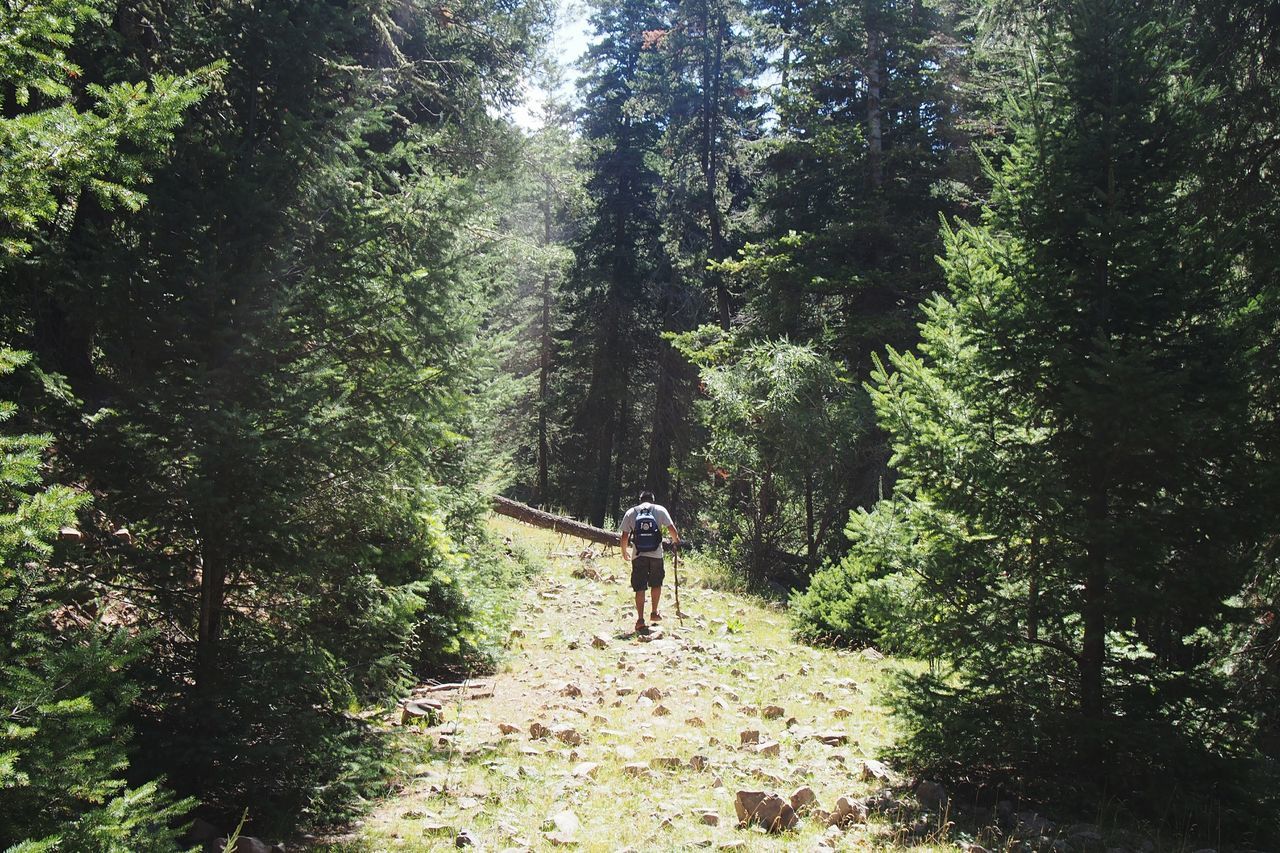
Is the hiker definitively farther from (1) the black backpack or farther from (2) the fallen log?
(2) the fallen log

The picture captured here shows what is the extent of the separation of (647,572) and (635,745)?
5113mm

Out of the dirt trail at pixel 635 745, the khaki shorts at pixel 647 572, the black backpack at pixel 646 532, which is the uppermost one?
the black backpack at pixel 646 532

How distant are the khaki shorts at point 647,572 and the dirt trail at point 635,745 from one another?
0.68 meters

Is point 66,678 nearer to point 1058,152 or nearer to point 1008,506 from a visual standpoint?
point 1008,506

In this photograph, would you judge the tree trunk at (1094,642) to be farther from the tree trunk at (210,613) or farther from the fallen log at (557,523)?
the fallen log at (557,523)

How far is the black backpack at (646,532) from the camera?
478 inches

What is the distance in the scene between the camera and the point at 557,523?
21.4 m

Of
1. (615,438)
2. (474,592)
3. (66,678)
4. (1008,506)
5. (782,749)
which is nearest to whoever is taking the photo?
(66,678)

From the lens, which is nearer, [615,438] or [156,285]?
[156,285]

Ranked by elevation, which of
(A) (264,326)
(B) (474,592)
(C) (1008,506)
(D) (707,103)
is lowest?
(B) (474,592)

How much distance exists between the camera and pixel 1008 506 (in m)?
6.36

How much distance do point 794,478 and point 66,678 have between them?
14.8 metres

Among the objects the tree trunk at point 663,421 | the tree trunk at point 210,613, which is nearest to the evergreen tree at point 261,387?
the tree trunk at point 210,613

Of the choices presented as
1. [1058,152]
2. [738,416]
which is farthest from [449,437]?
[738,416]
